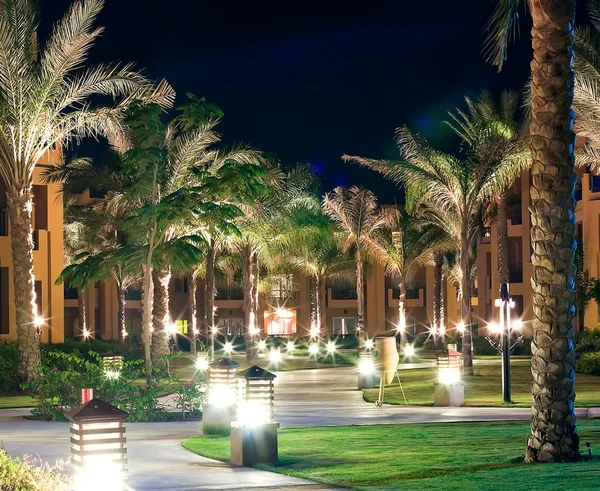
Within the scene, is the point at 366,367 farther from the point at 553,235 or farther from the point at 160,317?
the point at 553,235

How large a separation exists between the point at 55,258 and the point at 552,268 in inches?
1101

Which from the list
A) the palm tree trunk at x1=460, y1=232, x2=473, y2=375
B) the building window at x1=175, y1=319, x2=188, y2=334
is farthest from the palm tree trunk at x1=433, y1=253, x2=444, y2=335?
the palm tree trunk at x1=460, y1=232, x2=473, y2=375

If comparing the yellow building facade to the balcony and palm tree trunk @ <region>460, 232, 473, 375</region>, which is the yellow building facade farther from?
palm tree trunk @ <region>460, 232, 473, 375</region>

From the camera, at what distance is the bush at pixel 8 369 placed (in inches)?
1113

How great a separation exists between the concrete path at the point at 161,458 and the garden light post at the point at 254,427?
224 mm

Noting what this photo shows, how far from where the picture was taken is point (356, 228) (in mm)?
52219

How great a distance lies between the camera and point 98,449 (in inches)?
365

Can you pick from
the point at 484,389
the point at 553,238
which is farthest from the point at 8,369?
the point at 553,238

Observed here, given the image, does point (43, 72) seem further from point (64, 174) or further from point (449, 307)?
point (449, 307)

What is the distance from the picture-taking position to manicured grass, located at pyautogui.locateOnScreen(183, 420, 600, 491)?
11469mm

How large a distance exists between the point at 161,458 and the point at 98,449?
16.5 ft

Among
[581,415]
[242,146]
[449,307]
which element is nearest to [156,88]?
[242,146]

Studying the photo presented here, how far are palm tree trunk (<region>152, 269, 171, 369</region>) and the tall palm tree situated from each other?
7.51 m

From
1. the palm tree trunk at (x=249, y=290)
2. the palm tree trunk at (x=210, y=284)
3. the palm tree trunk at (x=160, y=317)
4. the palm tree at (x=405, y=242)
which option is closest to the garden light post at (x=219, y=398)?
the palm tree trunk at (x=160, y=317)
